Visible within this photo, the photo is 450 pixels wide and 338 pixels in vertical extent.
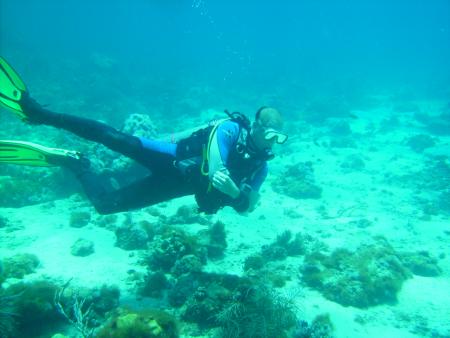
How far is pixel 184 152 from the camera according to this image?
5.79 m

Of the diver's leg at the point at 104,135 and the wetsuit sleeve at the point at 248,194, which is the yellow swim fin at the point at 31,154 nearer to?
the diver's leg at the point at 104,135

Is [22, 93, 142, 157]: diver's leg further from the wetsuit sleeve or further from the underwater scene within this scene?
the wetsuit sleeve

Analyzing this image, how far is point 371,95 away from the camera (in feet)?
113

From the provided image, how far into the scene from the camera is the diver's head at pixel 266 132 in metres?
5.55

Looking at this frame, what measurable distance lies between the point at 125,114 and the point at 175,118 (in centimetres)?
376

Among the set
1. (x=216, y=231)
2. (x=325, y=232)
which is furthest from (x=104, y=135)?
(x=325, y=232)

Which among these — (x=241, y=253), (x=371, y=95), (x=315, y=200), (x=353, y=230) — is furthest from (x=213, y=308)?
(x=371, y=95)

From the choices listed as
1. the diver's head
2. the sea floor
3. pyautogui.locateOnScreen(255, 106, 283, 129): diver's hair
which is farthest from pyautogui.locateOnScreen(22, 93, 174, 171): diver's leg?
the sea floor

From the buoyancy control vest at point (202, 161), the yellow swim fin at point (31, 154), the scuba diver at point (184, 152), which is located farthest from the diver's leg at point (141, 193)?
the yellow swim fin at point (31, 154)

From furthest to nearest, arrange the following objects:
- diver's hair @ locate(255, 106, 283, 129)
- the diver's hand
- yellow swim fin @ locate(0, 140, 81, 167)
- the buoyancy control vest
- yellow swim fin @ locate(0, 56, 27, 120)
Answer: yellow swim fin @ locate(0, 140, 81, 167) → yellow swim fin @ locate(0, 56, 27, 120) → diver's hair @ locate(255, 106, 283, 129) → the buoyancy control vest → the diver's hand

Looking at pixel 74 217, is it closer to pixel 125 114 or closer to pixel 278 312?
pixel 278 312

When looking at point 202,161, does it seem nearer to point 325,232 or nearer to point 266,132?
point 266,132

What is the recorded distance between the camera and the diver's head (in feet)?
18.2

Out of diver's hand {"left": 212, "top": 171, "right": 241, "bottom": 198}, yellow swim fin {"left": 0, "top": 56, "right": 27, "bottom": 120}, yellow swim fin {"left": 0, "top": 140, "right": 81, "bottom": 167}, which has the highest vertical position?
yellow swim fin {"left": 0, "top": 56, "right": 27, "bottom": 120}
